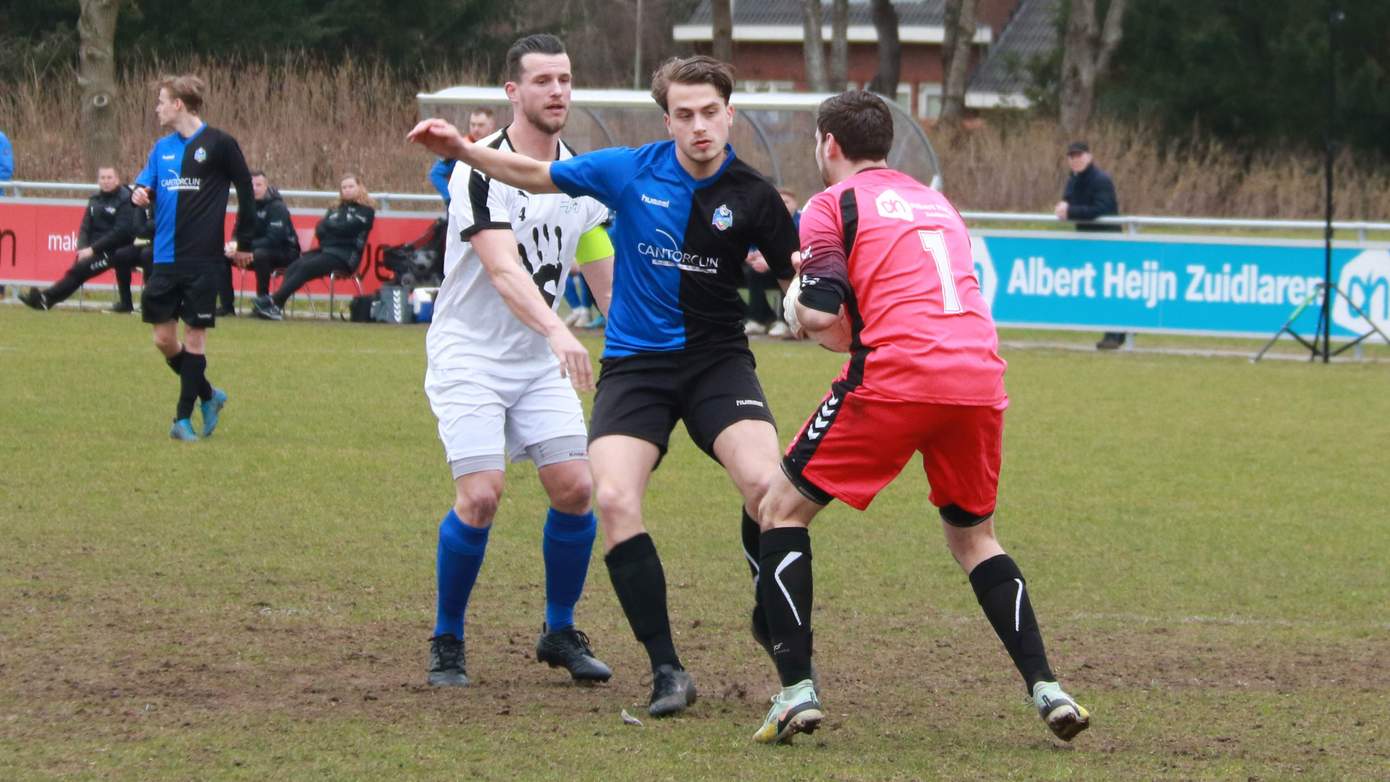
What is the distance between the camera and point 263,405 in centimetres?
1313

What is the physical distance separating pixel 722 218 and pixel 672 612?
2.06m

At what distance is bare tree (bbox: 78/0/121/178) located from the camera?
2791 centimetres

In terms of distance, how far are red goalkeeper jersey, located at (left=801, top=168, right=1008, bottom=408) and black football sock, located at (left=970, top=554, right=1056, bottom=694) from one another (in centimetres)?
54

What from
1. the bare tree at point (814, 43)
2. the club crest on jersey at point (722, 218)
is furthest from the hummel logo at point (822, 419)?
the bare tree at point (814, 43)

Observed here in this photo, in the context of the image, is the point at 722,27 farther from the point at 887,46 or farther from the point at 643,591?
the point at 643,591

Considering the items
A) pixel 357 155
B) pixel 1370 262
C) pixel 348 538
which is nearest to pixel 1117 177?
pixel 357 155

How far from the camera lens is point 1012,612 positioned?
209 inches

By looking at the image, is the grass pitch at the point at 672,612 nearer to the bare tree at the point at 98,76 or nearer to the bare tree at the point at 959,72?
the bare tree at the point at 98,76

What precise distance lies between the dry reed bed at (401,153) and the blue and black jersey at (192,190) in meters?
15.9

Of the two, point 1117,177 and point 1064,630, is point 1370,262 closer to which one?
point 1064,630

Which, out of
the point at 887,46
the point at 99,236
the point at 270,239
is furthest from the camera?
the point at 887,46

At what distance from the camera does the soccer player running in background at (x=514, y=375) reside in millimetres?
5992

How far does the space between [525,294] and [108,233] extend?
16003mm

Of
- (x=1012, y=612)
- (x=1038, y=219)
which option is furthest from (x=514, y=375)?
(x=1038, y=219)
